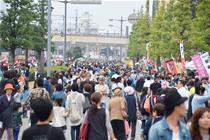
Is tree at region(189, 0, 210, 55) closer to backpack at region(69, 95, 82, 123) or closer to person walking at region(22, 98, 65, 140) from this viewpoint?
backpack at region(69, 95, 82, 123)

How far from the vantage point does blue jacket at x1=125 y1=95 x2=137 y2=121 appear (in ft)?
50.9

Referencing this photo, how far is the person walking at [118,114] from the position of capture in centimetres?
1411

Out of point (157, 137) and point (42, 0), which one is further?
point (42, 0)

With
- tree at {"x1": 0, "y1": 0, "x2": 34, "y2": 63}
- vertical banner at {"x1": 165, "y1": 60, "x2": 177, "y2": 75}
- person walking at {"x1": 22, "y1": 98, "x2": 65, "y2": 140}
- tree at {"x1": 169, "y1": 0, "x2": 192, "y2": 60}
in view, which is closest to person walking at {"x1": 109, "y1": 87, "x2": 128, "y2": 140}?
person walking at {"x1": 22, "y1": 98, "x2": 65, "y2": 140}

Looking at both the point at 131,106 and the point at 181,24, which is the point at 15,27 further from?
the point at 131,106

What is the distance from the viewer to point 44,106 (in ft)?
22.6

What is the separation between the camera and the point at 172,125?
22.8 feet

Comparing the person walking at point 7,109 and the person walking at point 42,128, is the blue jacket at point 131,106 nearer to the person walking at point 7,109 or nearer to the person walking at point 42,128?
the person walking at point 7,109

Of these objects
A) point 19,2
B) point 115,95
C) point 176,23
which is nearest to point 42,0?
point 19,2

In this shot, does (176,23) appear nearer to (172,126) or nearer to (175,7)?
(175,7)

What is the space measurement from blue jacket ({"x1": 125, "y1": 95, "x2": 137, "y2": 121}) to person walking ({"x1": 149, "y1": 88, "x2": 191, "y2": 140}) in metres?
8.50

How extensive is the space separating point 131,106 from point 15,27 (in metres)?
28.3

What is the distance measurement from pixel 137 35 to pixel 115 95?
6107cm

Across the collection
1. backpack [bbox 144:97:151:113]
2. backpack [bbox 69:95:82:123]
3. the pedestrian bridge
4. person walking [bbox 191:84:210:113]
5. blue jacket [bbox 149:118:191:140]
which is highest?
the pedestrian bridge
